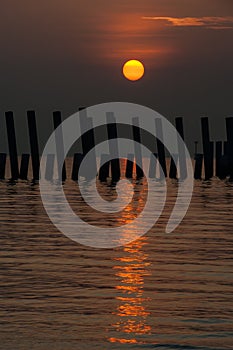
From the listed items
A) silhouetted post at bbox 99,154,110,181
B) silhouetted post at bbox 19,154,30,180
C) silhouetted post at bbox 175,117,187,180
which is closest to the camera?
silhouetted post at bbox 19,154,30,180

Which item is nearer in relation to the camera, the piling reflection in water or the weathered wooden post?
the piling reflection in water

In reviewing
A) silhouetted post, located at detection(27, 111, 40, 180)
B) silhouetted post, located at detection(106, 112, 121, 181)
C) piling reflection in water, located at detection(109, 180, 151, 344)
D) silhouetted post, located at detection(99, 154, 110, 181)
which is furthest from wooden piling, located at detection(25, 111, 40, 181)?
piling reflection in water, located at detection(109, 180, 151, 344)

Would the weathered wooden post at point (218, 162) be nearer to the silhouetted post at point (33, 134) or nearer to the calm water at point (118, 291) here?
the silhouetted post at point (33, 134)

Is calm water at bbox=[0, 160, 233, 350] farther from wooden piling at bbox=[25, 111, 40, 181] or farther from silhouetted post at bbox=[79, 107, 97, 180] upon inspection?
wooden piling at bbox=[25, 111, 40, 181]

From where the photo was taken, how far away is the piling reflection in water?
9914 millimetres

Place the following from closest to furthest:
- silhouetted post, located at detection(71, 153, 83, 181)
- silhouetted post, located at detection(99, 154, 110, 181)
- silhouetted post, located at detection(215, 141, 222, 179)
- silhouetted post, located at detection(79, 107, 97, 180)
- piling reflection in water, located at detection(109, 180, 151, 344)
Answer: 1. piling reflection in water, located at detection(109, 180, 151, 344)
2. silhouetted post, located at detection(79, 107, 97, 180)
3. silhouetted post, located at detection(71, 153, 83, 181)
4. silhouetted post, located at detection(99, 154, 110, 181)
5. silhouetted post, located at detection(215, 141, 222, 179)

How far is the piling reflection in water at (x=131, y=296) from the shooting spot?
9914 millimetres

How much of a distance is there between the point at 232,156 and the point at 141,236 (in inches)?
→ 951

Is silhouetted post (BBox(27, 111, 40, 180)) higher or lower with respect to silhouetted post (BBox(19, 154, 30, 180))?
higher

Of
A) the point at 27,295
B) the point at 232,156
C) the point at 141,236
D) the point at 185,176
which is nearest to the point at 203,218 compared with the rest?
the point at 141,236

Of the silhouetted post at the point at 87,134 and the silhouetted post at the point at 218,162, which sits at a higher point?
the silhouetted post at the point at 87,134

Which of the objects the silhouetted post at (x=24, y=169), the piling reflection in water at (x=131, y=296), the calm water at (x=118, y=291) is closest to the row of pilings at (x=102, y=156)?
the silhouetted post at (x=24, y=169)

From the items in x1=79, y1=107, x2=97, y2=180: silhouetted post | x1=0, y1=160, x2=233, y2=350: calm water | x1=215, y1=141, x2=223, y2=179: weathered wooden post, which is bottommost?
x1=215, y1=141, x2=223, y2=179: weathered wooden post

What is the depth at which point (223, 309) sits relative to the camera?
433 inches
